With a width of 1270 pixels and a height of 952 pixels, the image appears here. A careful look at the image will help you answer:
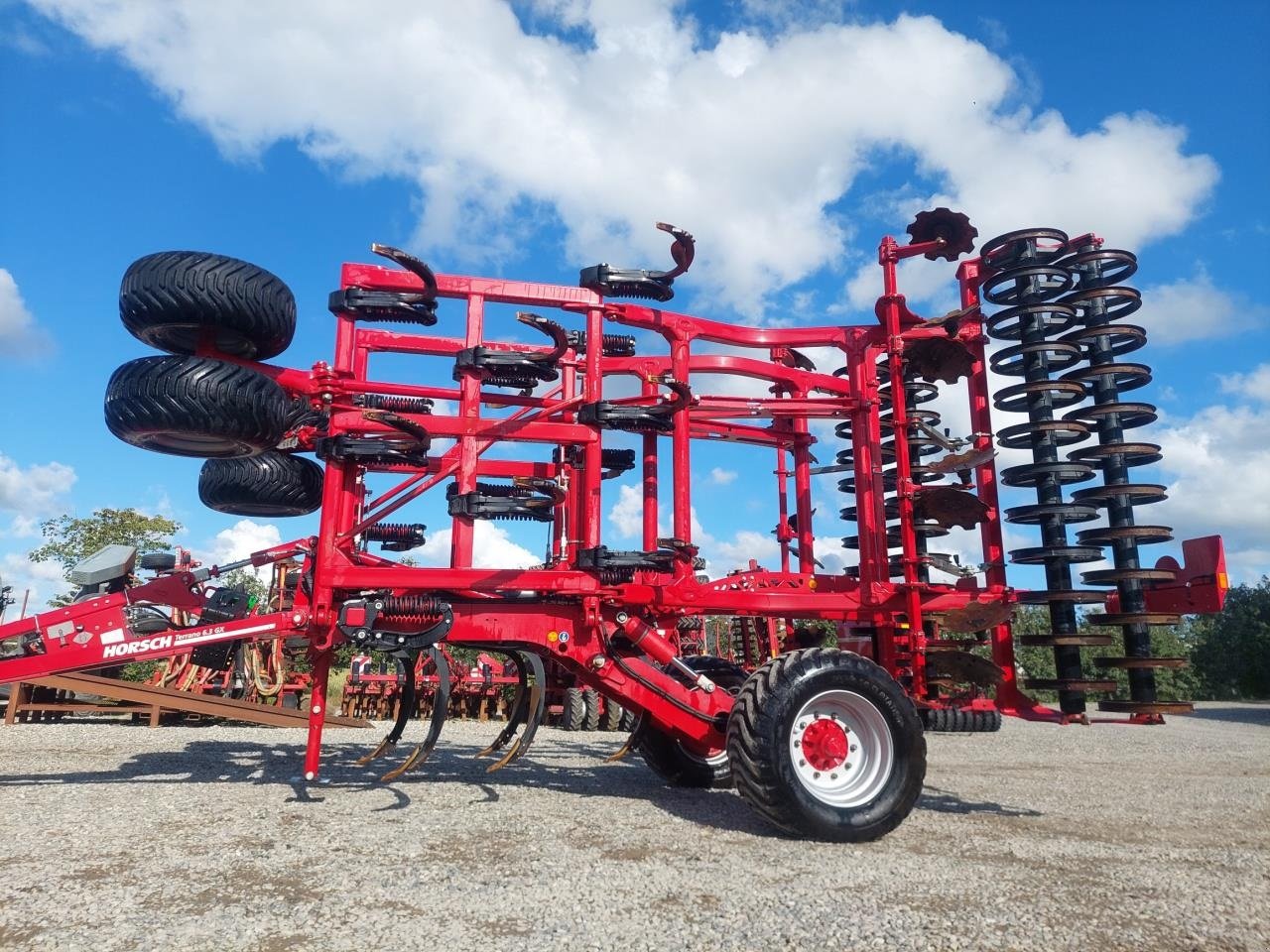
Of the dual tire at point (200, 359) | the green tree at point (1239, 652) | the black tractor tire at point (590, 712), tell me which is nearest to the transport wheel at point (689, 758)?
the dual tire at point (200, 359)

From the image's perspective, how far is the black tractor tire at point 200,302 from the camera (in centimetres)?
580

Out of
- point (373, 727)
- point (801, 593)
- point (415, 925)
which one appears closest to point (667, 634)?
point (801, 593)

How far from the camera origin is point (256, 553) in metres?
7.32

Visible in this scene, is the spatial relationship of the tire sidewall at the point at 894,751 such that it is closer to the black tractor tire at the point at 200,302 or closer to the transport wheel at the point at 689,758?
the transport wheel at the point at 689,758

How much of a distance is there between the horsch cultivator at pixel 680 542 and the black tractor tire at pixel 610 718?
779cm

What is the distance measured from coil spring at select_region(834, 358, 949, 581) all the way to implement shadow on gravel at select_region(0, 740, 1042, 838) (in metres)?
2.20

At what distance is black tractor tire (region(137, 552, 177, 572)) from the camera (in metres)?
6.71

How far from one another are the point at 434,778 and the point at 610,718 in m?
8.08

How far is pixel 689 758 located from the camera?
281 inches

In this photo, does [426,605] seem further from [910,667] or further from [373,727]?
[373,727]

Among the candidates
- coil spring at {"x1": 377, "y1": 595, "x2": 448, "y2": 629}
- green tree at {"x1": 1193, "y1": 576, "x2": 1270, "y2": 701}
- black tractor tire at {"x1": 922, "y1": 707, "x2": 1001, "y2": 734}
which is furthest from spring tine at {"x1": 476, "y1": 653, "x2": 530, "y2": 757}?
green tree at {"x1": 1193, "y1": 576, "x2": 1270, "y2": 701}

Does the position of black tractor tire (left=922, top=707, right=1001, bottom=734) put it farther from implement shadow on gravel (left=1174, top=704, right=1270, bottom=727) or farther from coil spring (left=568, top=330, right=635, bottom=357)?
implement shadow on gravel (left=1174, top=704, right=1270, bottom=727)

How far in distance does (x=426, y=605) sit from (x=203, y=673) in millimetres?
12199

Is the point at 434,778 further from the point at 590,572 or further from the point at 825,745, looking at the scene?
the point at 825,745
